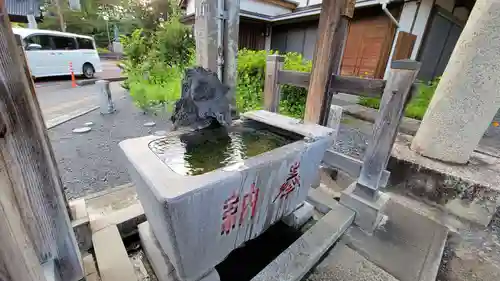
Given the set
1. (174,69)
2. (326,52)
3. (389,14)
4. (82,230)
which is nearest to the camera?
(82,230)

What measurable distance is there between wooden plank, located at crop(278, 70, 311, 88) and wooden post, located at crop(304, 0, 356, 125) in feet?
0.45

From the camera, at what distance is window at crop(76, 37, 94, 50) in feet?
38.8

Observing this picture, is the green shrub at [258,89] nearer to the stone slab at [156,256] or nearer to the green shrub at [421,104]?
the green shrub at [421,104]

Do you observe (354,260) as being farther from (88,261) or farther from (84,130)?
(84,130)

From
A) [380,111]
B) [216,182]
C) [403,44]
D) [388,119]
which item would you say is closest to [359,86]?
A: [380,111]

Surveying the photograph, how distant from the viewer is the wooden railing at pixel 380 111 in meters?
1.96

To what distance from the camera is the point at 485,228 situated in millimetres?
2512

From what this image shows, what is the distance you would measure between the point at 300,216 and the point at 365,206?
72cm

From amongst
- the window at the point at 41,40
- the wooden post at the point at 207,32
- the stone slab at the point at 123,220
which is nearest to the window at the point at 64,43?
the window at the point at 41,40

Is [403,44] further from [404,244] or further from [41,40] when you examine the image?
[41,40]

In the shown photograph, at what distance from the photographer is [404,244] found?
7.24 feet

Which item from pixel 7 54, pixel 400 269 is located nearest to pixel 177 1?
pixel 7 54

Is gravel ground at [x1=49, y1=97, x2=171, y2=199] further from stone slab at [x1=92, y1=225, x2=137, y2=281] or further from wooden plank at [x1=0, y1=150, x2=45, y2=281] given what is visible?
wooden plank at [x1=0, y1=150, x2=45, y2=281]

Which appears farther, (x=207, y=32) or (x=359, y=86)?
(x=359, y=86)
